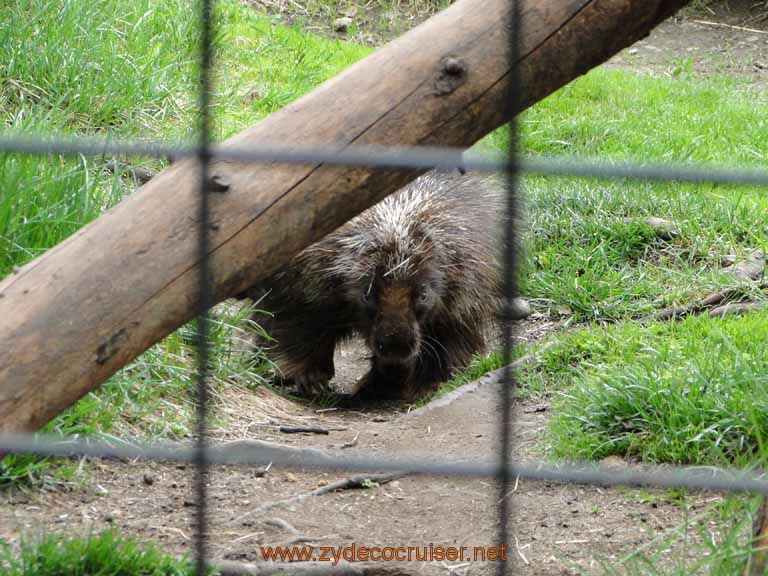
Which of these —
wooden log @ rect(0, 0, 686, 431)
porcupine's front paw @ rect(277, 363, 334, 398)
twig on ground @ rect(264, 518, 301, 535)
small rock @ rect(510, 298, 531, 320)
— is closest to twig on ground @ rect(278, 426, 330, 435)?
porcupine's front paw @ rect(277, 363, 334, 398)

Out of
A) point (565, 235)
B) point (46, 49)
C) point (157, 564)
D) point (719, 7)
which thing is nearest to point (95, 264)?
point (157, 564)

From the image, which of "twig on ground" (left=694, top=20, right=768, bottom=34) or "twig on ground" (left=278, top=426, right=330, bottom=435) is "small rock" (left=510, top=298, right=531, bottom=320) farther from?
"twig on ground" (left=694, top=20, right=768, bottom=34)

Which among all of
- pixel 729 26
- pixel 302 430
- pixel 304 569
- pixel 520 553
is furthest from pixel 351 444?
pixel 729 26

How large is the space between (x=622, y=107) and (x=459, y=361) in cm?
239

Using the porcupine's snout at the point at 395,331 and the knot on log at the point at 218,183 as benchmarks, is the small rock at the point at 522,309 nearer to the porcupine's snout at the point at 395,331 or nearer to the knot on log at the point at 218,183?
the porcupine's snout at the point at 395,331

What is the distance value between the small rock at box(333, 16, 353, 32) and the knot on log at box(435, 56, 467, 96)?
532 cm

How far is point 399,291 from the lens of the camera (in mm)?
4156

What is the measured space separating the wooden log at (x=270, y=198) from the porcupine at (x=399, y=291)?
81.9 inches

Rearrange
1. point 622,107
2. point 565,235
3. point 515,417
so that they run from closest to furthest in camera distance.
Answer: point 515,417
point 565,235
point 622,107

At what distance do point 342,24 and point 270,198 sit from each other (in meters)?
5.44

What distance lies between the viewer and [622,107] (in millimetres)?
6301

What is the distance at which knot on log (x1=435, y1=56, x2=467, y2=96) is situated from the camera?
1955 millimetres

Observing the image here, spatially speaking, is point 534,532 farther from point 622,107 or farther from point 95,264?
point 622,107

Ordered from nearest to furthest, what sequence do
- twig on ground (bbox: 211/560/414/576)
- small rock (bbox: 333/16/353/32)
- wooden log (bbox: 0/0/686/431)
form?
wooden log (bbox: 0/0/686/431)
twig on ground (bbox: 211/560/414/576)
small rock (bbox: 333/16/353/32)
